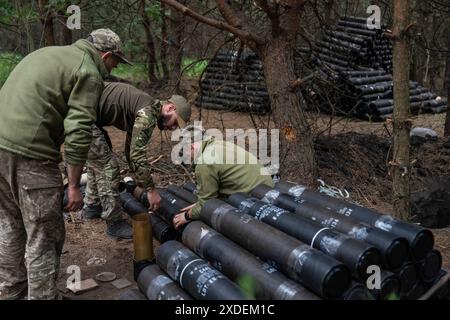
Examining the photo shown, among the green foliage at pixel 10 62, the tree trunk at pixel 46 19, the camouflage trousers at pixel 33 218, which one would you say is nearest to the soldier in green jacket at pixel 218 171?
the camouflage trousers at pixel 33 218

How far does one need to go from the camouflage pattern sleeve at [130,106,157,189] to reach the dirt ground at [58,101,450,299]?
2.93ft

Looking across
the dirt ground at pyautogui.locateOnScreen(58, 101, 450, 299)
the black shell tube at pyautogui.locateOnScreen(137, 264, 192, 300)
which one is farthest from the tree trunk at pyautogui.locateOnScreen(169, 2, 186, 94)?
the black shell tube at pyautogui.locateOnScreen(137, 264, 192, 300)

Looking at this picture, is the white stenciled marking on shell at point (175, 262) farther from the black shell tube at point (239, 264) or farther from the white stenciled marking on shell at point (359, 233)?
the white stenciled marking on shell at point (359, 233)

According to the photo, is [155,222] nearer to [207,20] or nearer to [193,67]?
[207,20]

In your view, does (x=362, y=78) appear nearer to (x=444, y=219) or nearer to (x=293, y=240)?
(x=444, y=219)

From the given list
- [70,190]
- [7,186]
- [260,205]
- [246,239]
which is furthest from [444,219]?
[7,186]

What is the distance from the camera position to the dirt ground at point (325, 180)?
177 inches

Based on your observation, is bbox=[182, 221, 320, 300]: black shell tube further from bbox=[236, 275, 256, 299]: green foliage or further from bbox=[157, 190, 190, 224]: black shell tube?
bbox=[157, 190, 190, 224]: black shell tube

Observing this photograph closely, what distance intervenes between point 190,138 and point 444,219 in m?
3.31

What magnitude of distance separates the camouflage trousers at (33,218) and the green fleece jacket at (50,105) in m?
0.12

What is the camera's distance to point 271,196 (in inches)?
148

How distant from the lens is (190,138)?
170 inches

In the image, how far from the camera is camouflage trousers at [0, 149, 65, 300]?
131 inches

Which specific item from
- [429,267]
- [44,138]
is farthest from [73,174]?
[429,267]
